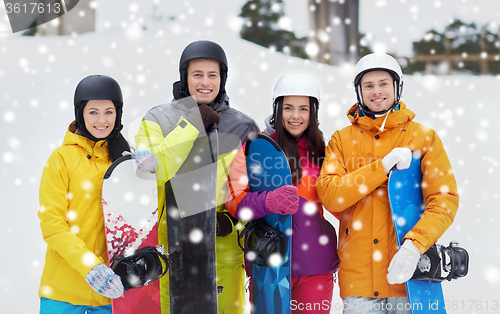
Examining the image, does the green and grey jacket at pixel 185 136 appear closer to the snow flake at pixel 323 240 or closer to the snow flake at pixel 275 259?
the snow flake at pixel 275 259

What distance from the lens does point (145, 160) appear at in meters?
2.12

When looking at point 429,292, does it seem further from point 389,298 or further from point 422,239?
point 422,239

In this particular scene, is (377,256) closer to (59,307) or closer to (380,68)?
(380,68)

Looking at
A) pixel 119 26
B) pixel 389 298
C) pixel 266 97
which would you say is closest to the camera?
pixel 389 298

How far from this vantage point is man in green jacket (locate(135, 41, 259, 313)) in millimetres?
2234

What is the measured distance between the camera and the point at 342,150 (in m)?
2.40

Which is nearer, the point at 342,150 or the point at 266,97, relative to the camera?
the point at 342,150

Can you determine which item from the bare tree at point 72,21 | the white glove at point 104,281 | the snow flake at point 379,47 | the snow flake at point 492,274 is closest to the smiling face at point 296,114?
the white glove at point 104,281

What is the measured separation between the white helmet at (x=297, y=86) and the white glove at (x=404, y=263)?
Answer: 3.81ft

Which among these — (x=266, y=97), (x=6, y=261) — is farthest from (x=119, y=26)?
(x=6, y=261)

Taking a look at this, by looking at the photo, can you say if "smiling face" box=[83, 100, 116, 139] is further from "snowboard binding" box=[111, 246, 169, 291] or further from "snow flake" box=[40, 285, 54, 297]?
"snow flake" box=[40, 285, 54, 297]

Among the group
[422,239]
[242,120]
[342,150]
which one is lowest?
[422,239]

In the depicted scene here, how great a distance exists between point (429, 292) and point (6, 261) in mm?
5176

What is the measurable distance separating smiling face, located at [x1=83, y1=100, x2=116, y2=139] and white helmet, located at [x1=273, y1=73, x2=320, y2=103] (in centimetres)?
114
